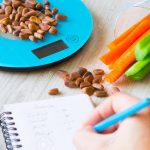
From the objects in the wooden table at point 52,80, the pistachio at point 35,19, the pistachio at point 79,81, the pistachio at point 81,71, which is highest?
the pistachio at point 35,19

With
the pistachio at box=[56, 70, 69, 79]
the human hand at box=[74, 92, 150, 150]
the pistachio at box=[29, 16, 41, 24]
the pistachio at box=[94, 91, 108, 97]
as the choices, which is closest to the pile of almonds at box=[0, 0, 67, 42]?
the pistachio at box=[29, 16, 41, 24]

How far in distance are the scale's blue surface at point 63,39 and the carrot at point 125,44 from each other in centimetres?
8

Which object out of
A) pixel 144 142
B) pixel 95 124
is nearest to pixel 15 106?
pixel 95 124

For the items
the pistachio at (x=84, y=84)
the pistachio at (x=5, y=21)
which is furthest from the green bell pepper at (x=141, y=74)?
the pistachio at (x=5, y=21)

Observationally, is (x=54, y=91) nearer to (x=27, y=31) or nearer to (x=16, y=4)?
(x=27, y=31)

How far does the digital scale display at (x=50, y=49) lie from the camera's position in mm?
967

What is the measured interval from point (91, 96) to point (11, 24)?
0.29 m

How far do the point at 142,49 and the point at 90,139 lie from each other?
39 centimetres

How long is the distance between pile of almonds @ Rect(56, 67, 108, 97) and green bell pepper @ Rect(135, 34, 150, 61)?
0.09 meters

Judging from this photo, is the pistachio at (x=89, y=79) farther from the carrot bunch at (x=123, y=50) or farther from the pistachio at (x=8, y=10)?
the pistachio at (x=8, y=10)

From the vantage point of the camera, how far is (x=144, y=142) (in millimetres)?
546

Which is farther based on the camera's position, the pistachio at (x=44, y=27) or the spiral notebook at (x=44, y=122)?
the pistachio at (x=44, y=27)

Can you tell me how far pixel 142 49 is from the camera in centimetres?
92

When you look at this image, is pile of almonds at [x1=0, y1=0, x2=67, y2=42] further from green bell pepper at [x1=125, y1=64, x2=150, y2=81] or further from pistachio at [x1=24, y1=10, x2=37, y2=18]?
green bell pepper at [x1=125, y1=64, x2=150, y2=81]
